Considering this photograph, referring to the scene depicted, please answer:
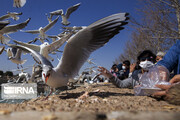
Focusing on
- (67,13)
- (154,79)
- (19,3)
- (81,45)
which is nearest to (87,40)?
(81,45)

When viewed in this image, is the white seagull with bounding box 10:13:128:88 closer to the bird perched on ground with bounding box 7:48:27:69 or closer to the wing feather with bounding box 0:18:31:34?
the bird perched on ground with bounding box 7:48:27:69

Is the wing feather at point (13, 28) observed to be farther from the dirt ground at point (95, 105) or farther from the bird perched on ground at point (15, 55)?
the dirt ground at point (95, 105)

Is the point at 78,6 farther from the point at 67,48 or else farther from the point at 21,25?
the point at 67,48

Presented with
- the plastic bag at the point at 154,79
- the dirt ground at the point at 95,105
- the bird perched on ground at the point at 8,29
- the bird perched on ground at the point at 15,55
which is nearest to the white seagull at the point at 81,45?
the dirt ground at the point at 95,105

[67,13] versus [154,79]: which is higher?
[67,13]

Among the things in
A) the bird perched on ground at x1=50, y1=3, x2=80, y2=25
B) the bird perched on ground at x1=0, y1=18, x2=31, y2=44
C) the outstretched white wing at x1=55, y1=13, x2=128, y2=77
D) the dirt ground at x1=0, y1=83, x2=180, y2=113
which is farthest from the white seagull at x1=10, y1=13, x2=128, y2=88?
the bird perched on ground at x1=50, y1=3, x2=80, y2=25

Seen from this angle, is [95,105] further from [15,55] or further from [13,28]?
[13,28]

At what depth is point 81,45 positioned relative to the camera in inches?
101

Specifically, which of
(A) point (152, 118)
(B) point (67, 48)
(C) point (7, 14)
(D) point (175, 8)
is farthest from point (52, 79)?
(C) point (7, 14)

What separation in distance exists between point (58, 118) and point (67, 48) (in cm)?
189

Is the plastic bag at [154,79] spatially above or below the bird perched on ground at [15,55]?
below

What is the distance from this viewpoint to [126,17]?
7.13ft

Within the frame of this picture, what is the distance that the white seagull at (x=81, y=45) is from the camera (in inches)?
91.1

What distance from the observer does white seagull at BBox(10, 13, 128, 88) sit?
2.31m
